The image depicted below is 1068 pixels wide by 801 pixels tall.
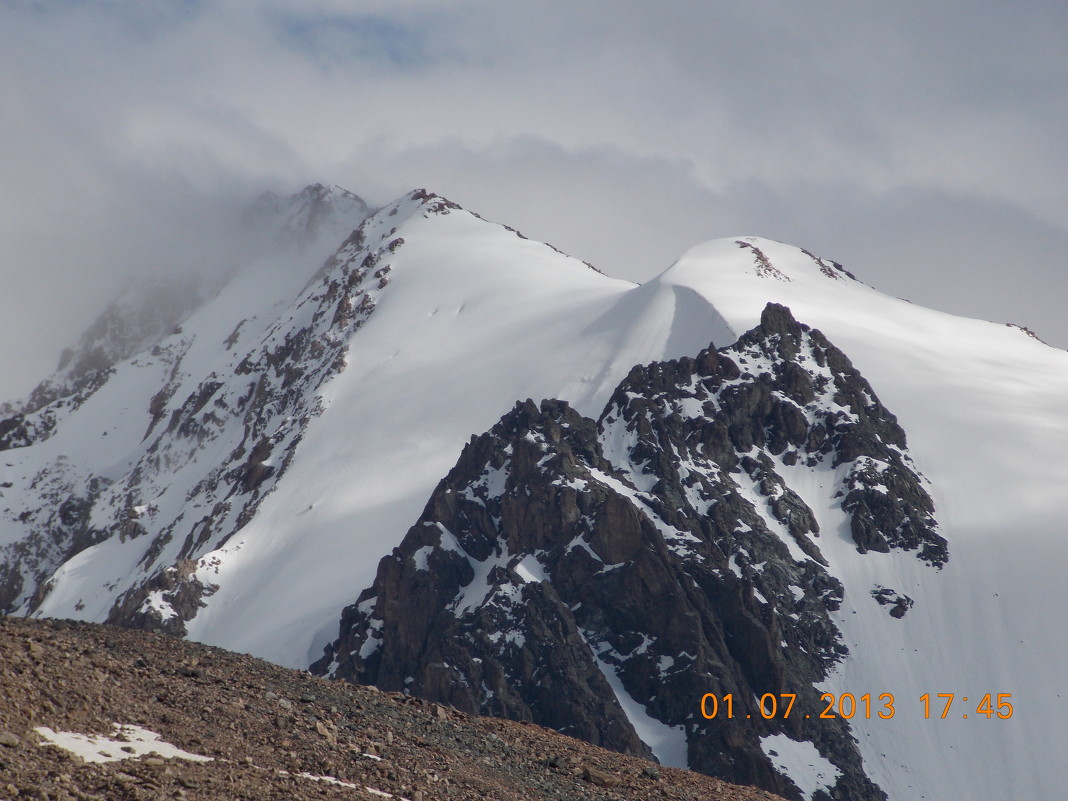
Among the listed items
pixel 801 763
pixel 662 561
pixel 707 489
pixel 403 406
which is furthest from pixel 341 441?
pixel 801 763

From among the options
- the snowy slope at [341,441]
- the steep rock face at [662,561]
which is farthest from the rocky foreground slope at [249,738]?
the snowy slope at [341,441]

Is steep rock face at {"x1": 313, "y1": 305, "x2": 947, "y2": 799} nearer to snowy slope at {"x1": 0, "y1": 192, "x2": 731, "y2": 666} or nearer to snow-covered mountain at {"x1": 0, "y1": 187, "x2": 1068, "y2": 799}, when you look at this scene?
snow-covered mountain at {"x1": 0, "y1": 187, "x2": 1068, "y2": 799}

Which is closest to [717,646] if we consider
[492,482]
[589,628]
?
[589,628]

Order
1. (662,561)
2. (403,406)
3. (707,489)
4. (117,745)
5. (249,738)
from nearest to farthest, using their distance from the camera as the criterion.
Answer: (117,745), (249,738), (662,561), (707,489), (403,406)

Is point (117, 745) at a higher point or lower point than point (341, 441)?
lower

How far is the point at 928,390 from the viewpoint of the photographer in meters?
140

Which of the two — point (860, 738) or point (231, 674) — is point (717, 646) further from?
point (231, 674)

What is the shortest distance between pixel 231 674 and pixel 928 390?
125 meters

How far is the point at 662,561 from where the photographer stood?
343 ft

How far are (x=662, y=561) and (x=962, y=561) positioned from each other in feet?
101

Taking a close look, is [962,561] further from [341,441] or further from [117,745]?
[117,745]

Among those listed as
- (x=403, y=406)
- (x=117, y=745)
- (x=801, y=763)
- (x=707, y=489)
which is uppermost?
(x=403, y=406)
